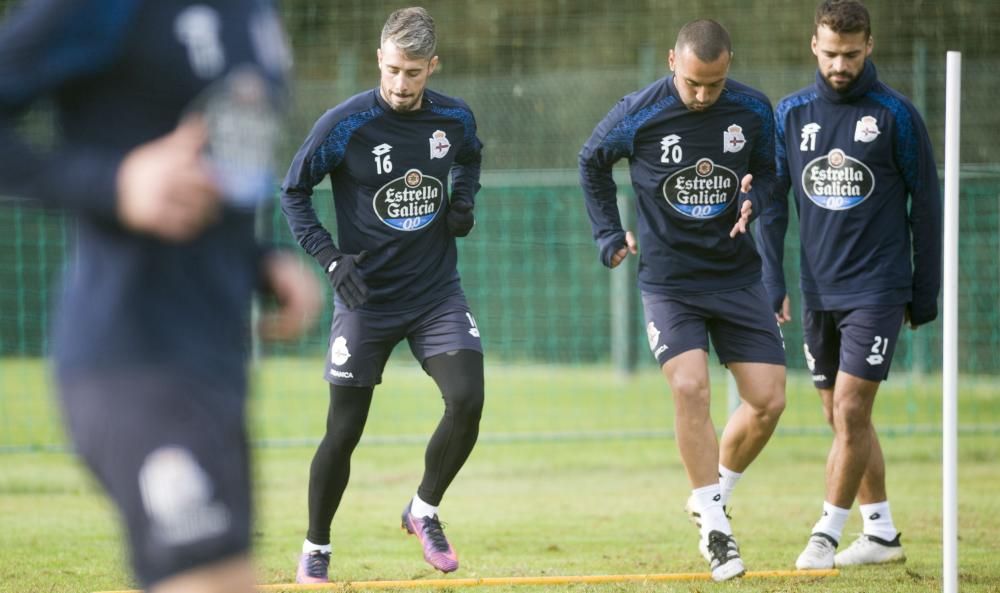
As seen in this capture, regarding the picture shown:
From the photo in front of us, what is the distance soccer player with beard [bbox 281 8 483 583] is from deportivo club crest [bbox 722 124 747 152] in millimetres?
1142

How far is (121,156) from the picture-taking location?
8.48 feet

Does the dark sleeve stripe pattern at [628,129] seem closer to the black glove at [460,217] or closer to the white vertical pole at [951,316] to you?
the black glove at [460,217]

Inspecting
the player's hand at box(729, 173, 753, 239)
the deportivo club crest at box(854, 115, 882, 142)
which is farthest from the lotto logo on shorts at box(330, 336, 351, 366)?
the deportivo club crest at box(854, 115, 882, 142)

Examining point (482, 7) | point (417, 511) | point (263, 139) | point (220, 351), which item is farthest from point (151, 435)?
point (482, 7)

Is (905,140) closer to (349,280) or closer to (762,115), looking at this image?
(762,115)

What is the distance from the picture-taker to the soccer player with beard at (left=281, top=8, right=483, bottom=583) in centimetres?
600

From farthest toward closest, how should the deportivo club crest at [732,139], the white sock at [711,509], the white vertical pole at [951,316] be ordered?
the deportivo club crest at [732,139]
the white sock at [711,509]
the white vertical pole at [951,316]

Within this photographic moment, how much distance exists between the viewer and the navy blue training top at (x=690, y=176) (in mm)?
6164

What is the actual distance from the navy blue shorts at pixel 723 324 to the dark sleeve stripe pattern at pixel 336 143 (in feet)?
4.90

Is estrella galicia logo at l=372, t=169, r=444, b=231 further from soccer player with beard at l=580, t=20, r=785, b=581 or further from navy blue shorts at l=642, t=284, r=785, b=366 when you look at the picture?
navy blue shorts at l=642, t=284, r=785, b=366

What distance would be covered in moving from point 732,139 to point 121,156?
4.02 meters

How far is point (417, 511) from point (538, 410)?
8.78m

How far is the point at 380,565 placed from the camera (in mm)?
6727

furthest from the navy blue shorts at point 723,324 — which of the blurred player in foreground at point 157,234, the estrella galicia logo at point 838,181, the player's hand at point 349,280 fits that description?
the blurred player in foreground at point 157,234
